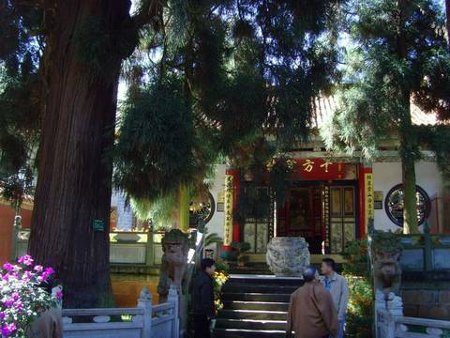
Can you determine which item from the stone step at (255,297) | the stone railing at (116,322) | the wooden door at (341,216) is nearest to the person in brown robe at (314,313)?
the stone railing at (116,322)

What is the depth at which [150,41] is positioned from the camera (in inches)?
398

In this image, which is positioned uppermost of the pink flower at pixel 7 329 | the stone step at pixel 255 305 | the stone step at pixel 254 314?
the pink flower at pixel 7 329

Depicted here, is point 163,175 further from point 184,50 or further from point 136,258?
point 136,258

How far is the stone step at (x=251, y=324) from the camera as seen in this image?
9.41m

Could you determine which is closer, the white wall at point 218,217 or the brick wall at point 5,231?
the brick wall at point 5,231

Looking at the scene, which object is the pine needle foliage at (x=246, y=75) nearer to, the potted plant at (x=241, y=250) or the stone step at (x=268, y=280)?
the stone step at (x=268, y=280)

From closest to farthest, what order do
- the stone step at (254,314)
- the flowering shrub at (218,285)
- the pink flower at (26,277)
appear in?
1. the pink flower at (26,277)
2. the stone step at (254,314)
3. the flowering shrub at (218,285)

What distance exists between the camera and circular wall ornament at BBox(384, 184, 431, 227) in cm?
Answer: 1500

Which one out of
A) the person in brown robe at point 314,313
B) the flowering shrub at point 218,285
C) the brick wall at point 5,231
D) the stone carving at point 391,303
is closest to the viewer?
the person in brown robe at point 314,313

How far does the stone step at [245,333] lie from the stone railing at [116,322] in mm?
1746

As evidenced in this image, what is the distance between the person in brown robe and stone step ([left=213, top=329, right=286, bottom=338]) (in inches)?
145

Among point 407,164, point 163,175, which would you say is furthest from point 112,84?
point 407,164

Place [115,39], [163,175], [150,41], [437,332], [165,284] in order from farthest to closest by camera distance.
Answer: [150,41] < [165,284] < [115,39] < [163,175] < [437,332]

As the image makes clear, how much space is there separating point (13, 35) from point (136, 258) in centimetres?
514
